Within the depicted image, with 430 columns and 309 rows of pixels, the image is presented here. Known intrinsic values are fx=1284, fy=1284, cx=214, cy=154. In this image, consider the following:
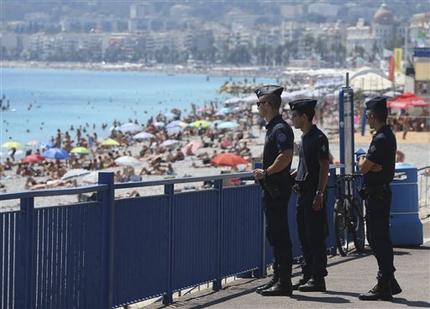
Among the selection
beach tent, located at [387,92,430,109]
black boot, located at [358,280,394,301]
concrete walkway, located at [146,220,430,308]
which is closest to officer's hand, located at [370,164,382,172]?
black boot, located at [358,280,394,301]

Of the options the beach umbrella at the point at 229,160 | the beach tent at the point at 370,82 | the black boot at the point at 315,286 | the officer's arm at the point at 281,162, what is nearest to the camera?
the officer's arm at the point at 281,162

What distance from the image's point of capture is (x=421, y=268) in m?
11.6

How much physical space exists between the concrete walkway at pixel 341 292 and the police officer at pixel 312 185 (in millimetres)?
295

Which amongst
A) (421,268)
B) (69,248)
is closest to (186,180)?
(69,248)

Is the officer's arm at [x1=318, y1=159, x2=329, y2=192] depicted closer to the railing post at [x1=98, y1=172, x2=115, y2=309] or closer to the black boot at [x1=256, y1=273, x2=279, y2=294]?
the black boot at [x1=256, y1=273, x2=279, y2=294]

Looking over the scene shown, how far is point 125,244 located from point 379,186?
78.8 inches

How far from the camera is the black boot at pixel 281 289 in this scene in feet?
32.4

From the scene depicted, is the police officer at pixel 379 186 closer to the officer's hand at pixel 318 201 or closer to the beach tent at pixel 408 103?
the officer's hand at pixel 318 201

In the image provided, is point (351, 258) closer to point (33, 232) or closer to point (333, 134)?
point (33, 232)

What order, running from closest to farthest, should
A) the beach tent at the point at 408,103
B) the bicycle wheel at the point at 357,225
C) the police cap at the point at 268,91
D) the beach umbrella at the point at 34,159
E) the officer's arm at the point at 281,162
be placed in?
the officer's arm at the point at 281,162
the police cap at the point at 268,91
the bicycle wheel at the point at 357,225
the beach umbrella at the point at 34,159
the beach tent at the point at 408,103

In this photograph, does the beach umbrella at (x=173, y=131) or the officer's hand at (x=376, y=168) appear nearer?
the officer's hand at (x=376, y=168)

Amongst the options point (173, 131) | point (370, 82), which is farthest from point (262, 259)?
point (370, 82)

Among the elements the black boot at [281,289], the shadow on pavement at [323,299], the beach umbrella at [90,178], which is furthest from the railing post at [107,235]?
the beach umbrella at [90,178]

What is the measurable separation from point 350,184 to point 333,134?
165 ft
